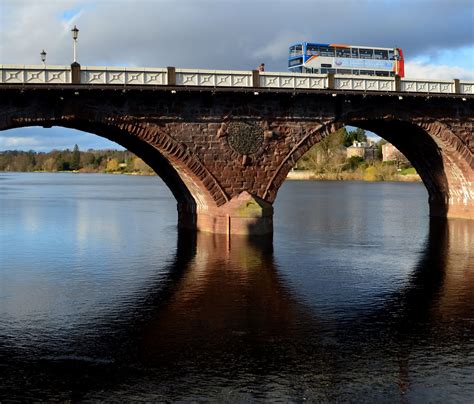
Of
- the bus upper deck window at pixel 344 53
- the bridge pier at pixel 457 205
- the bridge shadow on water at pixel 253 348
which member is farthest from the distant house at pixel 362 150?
the bridge shadow on water at pixel 253 348

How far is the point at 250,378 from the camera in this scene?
13.3 meters

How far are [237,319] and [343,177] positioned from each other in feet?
366

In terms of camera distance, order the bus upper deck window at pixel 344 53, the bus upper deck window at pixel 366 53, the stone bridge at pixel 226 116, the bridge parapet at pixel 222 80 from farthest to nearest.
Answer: the bus upper deck window at pixel 366 53, the bus upper deck window at pixel 344 53, the stone bridge at pixel 226 116, the bridge parapet at pixel 222 80

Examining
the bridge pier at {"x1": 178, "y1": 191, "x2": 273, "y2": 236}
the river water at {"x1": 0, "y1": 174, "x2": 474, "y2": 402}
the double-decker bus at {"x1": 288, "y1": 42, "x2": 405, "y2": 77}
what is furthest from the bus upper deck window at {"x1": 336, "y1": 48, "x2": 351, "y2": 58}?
the bridge pier at {"x1": 178, "y1": 191, "x2": 273, "y2": 236}

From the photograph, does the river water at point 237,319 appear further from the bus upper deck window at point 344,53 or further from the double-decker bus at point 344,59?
the bus upper deck window at point 344,53

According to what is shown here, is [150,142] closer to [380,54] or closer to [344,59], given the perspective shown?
[344,59]

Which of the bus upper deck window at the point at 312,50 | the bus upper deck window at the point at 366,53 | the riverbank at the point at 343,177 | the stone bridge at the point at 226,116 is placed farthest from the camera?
the riverbank at the point at 343,177

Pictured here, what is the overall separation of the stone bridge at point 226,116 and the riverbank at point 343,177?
260 feet

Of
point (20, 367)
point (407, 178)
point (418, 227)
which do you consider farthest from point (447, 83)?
point (407, 178)

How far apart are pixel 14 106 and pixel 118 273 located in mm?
9963

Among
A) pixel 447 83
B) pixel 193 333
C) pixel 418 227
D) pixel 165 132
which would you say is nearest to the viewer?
pixel 193 333

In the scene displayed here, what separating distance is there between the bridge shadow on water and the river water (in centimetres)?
5

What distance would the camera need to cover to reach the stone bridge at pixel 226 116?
30.2m

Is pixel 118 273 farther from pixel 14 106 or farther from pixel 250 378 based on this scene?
pixel 250 378
